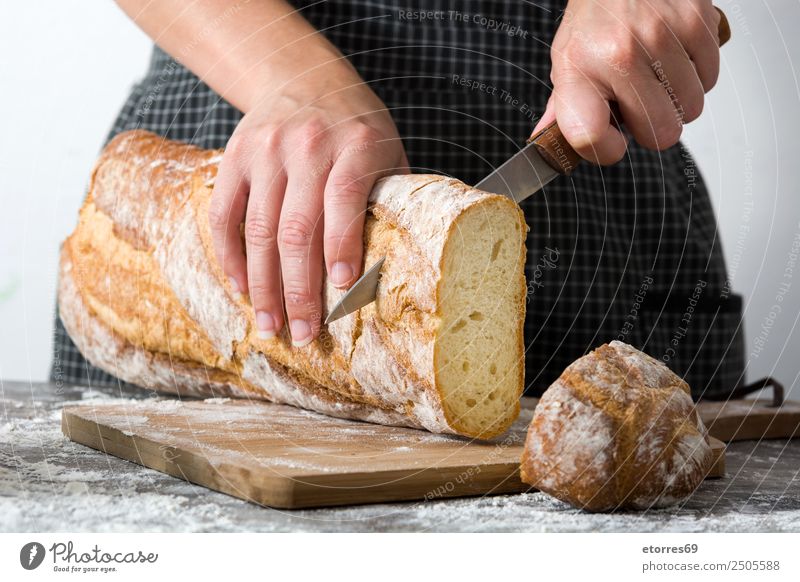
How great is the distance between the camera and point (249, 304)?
161 cm

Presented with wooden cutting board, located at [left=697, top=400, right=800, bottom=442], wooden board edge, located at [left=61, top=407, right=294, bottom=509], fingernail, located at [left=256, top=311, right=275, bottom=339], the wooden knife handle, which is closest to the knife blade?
the wooden knife handle

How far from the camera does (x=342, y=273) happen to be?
1421 mm

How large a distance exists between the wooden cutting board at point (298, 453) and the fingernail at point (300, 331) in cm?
13

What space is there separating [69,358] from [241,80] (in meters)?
0.86

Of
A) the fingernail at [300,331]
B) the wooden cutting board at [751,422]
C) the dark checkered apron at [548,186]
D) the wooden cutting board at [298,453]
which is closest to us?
the wooden cutting board at [298,453]

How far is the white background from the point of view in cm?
264

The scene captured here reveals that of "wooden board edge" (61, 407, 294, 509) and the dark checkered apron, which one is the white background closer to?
the dark checkered apron

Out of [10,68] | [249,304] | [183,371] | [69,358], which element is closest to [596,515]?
[249,304]

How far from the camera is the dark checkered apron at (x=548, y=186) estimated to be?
191 centimetres
